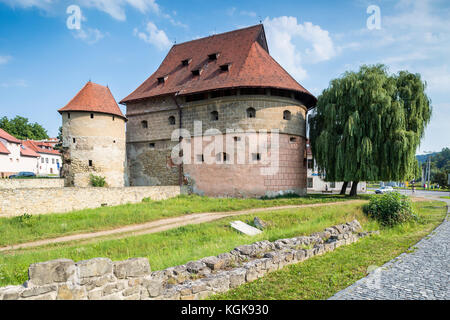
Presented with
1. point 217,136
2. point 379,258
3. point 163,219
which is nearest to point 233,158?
point 217,136

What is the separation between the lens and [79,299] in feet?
12.4

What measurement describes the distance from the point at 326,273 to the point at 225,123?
50.2ft

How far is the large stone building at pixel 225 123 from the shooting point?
19.7 m

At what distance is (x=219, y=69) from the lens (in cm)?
2173

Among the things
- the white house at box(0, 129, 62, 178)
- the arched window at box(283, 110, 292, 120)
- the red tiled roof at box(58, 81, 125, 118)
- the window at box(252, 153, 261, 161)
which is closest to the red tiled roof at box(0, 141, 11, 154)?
the white house at box(0, 129, 62, 178)

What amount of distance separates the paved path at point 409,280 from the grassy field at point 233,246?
35 cm

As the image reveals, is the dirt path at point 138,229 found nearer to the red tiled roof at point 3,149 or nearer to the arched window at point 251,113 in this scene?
the arched window at point 251,113

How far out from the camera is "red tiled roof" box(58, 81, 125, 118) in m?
20.9

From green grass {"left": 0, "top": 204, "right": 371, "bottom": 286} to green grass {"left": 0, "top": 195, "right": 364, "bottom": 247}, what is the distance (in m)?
2.08

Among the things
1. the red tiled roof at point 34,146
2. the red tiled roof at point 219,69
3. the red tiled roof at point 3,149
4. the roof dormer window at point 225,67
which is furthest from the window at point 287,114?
the red tiled roof at point 34,146

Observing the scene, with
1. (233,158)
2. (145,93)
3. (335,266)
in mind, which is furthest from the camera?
(145,93)

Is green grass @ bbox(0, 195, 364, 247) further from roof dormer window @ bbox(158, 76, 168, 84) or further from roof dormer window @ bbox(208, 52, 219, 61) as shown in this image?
roof dormer window @ bbox(208, 52, 219, 61)
